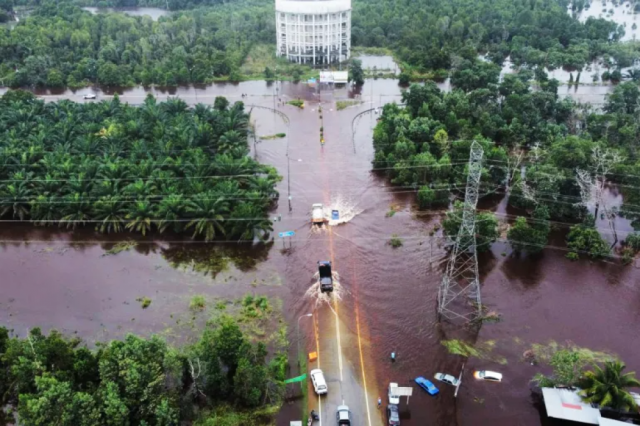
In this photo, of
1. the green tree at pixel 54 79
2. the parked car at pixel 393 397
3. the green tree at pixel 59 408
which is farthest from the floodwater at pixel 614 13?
the green tree at pixel 59 408

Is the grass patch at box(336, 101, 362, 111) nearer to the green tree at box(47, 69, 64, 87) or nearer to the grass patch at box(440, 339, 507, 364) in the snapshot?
the green tree at box(47, 69, 64, 87)

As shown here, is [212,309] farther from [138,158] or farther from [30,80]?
[30,80]

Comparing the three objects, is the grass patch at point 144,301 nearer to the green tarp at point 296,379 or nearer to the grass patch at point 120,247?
the grass patch at point 120,247

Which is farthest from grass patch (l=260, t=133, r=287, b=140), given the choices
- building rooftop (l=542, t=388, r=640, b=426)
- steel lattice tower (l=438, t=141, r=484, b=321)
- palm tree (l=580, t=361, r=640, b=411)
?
palm tree (l=580, t=361, r=640, b=411)

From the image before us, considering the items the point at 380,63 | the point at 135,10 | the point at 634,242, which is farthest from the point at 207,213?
the point at 135,10

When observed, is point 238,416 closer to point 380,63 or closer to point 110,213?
point 110,213
